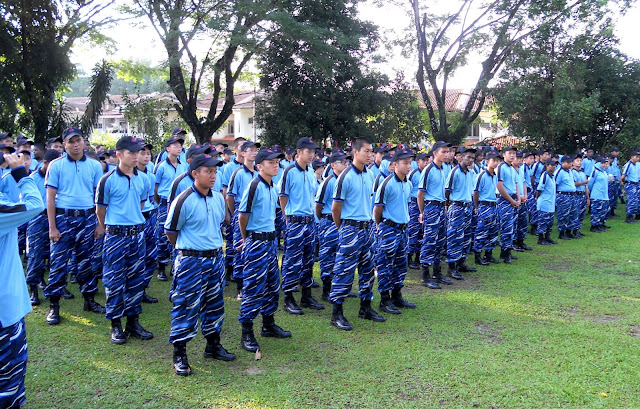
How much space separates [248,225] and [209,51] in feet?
51.2

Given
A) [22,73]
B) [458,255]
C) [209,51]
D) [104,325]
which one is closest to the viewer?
[104,325]

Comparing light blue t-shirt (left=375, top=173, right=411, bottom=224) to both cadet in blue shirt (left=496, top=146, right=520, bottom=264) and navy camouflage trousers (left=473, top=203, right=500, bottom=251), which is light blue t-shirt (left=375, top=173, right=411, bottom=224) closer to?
navy camouflage trousers (left=473, top=203, right=500, bottom=251)

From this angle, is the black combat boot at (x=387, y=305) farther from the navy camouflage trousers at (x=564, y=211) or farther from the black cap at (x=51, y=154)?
the navy camouflage trousers at (x=564, y=211)

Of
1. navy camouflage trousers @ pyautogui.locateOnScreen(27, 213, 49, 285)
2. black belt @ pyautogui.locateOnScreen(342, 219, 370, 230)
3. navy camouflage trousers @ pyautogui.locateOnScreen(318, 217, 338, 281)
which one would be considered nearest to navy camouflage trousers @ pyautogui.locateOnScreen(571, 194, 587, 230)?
navy camouflage trousers @ pyautogui.locateOnScreen(318, 217, 338, 281)

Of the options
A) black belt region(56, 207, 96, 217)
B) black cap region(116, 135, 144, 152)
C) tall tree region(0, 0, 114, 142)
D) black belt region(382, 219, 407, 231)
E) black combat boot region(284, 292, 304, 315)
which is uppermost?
tall tree region(0, 0, 114, 142)

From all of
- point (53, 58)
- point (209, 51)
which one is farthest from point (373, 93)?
point (53, 58)

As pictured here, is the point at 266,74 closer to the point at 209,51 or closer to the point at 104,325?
the point at 209,51

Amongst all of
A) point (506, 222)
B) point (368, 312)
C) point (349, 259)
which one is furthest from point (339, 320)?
point (506, 222)

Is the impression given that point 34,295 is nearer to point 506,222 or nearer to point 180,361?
point 180,361

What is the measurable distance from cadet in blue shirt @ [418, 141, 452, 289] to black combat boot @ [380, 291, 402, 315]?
1499mm

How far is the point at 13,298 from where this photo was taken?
3.19 m

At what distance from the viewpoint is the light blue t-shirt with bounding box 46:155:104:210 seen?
599cm

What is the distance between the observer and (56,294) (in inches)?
233

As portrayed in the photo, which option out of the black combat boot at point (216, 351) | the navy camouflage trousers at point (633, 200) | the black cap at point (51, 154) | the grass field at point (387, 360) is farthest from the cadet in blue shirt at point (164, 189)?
the navy camouflage trousers at point (633, 200)
